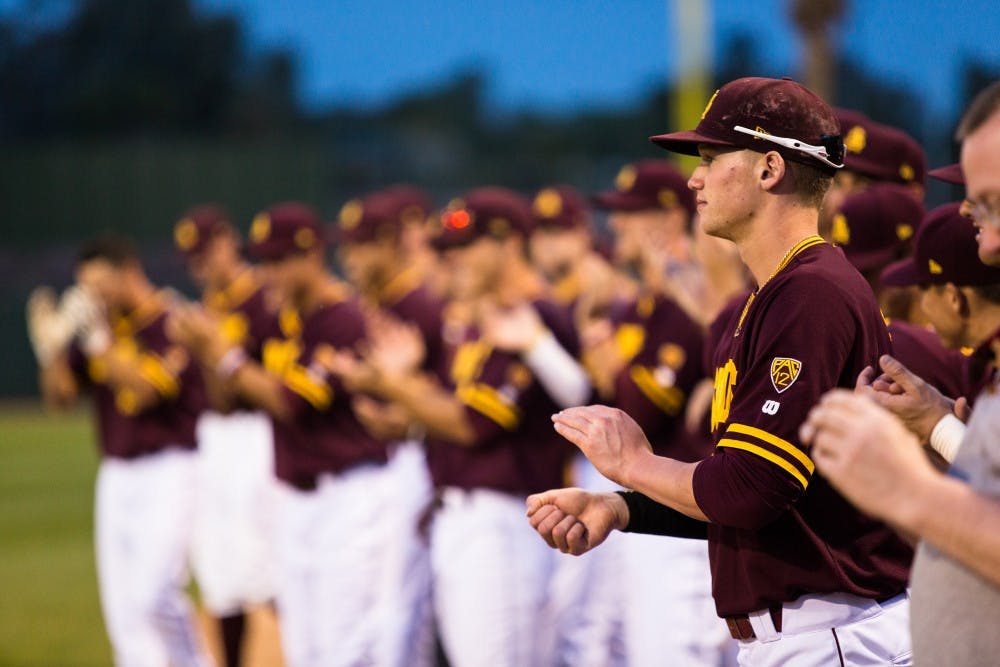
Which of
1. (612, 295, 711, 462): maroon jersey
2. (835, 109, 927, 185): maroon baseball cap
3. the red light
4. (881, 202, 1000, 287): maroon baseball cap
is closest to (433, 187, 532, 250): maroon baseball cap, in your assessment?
the red light

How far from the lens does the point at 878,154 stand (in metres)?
4.51

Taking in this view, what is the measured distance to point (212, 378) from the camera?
318 inches

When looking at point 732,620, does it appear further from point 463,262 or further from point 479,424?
point 463,262

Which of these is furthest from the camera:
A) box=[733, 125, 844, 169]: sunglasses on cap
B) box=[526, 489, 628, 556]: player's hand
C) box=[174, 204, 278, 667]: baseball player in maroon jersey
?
box=[174, 204, 278, 667]: baseball player in maroon jersey

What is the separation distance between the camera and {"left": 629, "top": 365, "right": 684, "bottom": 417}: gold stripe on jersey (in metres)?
5.26

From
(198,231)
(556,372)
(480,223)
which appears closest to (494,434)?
(556,372)

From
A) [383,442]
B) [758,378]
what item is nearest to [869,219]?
[758,378]

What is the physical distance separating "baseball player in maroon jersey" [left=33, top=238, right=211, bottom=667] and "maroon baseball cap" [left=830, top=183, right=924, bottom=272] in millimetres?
4849

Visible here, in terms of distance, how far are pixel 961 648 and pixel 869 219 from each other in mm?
1960

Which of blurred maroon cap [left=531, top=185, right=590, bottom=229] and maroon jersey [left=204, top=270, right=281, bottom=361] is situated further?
maroon jersey [left=204, top=270, right=281, bottom=361]

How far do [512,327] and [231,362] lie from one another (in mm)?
2339

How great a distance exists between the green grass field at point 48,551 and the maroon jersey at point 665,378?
4.26 metres

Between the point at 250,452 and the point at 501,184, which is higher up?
the point at 250,452

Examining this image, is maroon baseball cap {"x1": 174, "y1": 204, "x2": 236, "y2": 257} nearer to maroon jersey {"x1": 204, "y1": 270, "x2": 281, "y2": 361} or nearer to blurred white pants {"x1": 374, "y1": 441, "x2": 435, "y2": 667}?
maroon jersey {"x1": 204, "y1": 270, "x2": 281, "y2": 361}
